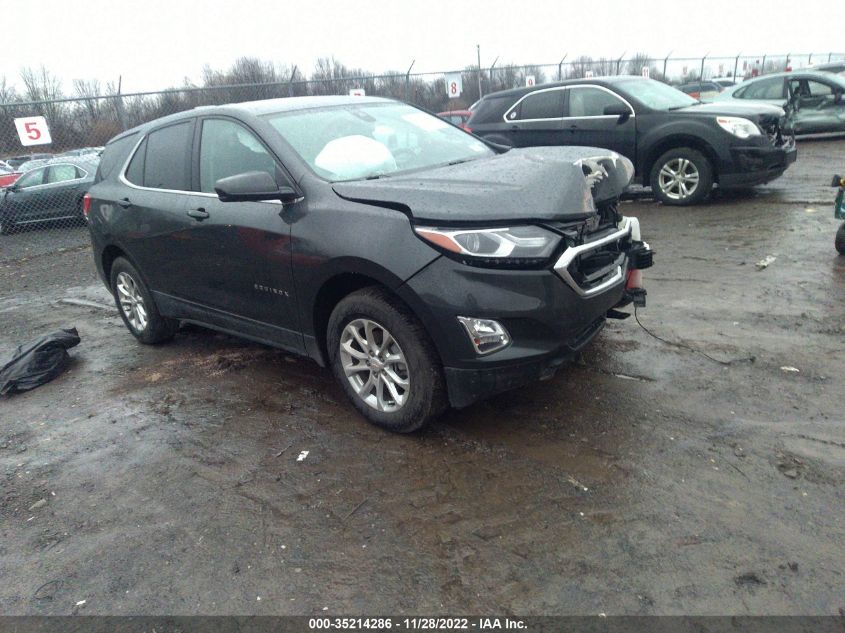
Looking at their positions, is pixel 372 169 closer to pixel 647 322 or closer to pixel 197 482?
pixel 197 482

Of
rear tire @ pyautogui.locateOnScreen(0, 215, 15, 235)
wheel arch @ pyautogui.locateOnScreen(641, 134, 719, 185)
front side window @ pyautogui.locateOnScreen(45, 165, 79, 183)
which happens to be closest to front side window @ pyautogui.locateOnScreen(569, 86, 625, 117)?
wheel arch @ pyautogui.locateOnScreen(641, 134, 719, 185)

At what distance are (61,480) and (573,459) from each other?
2753 millimetres

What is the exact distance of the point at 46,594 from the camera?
273 centimetres

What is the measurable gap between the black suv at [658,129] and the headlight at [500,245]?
6369 millimetres

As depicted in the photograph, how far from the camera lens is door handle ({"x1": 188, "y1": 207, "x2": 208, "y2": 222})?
170 inches

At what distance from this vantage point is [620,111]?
9.20m

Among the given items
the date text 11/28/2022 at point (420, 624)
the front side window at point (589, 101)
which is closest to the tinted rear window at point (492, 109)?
the front side window at point (589, 101)

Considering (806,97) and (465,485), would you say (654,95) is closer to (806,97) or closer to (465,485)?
(806,97)

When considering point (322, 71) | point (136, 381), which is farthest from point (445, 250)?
point (322, 71)

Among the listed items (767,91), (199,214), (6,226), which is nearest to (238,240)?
(199,214)

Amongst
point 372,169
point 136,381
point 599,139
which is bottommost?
point 136,381

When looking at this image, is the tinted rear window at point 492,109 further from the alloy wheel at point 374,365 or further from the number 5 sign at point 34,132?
the number 5 sign at point 34,132

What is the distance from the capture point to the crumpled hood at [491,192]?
317 cm

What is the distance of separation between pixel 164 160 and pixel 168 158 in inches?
2.3
